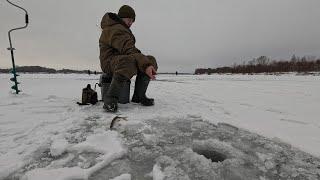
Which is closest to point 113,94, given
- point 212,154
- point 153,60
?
point 153,60

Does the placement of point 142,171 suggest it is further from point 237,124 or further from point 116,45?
point 116,45

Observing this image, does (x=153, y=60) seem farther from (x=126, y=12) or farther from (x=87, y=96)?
(x=87, y=96)

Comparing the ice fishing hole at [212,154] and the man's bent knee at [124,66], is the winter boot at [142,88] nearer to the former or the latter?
the man's bent knee at [124,66]

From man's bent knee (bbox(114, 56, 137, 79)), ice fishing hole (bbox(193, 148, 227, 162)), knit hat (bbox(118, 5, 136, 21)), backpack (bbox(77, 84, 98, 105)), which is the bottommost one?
ice fishing hole (bbox(193, 148, 227, 162))

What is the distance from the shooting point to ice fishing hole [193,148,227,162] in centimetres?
219

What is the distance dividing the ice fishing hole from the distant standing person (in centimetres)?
152

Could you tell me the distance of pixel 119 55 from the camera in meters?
3.77

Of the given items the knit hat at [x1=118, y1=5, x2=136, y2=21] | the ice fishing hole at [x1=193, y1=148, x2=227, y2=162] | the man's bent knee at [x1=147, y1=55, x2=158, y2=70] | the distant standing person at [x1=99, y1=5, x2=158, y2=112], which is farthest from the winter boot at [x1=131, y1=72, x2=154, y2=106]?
the ice fishing hole at [x1=193, y1=148, x2=227, y2=162]

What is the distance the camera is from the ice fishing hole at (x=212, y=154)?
2.19m

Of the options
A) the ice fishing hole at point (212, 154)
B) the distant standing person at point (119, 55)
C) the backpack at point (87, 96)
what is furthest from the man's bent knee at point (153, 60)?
the ice fishing hole at point (212, 154)

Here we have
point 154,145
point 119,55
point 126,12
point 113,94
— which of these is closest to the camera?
point 154,145

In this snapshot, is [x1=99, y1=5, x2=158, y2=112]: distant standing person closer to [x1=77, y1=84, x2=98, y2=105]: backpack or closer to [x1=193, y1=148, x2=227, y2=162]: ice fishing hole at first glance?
[x1=77, y1=84, x2=98, y2=105]: backpack

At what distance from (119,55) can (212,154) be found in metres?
2.01

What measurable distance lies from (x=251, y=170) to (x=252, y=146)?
0.53 metres
